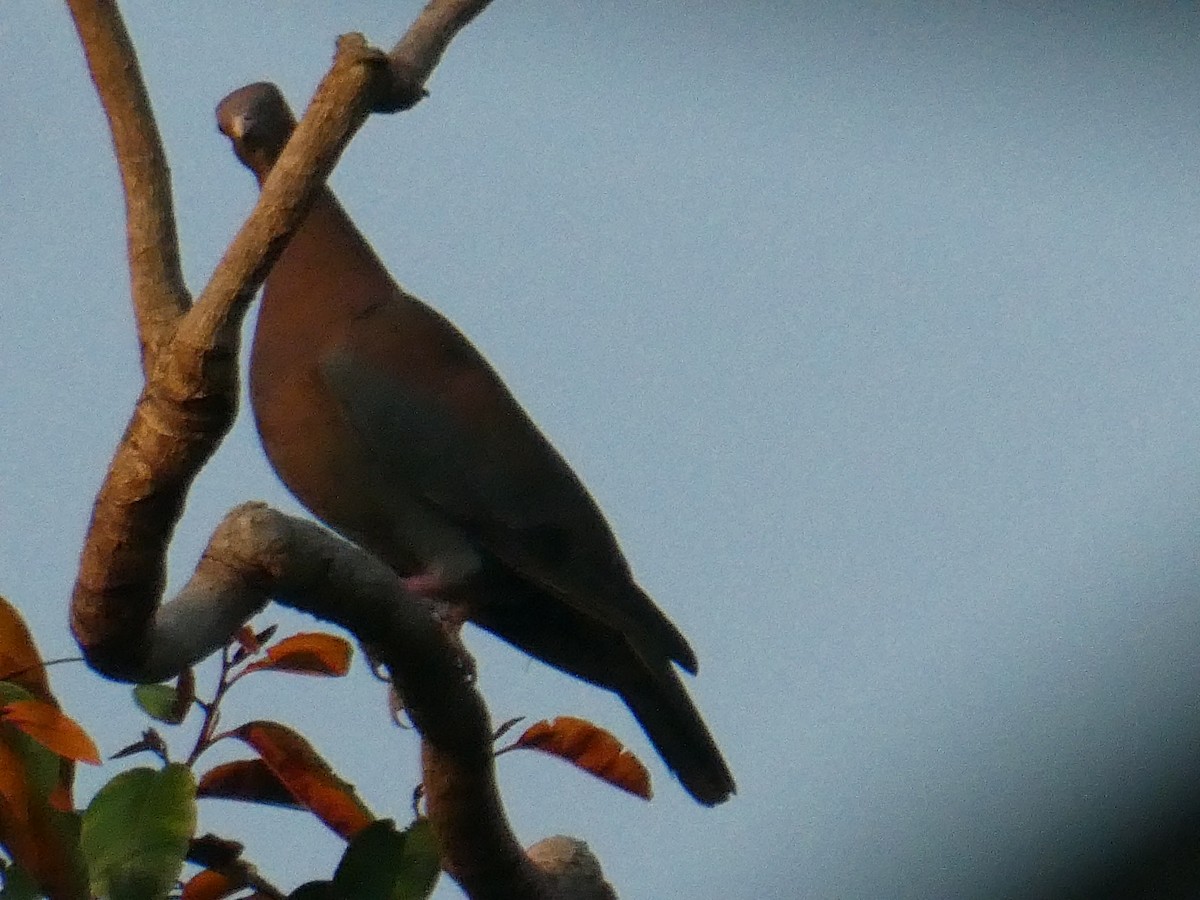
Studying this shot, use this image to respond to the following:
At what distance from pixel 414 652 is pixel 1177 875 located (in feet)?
4.21

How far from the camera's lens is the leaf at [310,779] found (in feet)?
5.18

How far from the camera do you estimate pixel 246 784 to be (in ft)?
5.31

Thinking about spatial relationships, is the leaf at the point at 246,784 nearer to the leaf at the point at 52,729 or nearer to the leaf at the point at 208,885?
the leaf at the point at 208,885

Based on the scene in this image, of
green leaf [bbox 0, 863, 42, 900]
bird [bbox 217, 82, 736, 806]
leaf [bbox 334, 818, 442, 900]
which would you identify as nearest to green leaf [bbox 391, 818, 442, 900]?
leaf [bbox 334, 818, 442, 900]

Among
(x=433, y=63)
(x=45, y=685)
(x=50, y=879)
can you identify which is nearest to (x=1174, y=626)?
(x=50, y=879)

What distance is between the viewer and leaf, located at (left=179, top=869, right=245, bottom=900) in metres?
1.48

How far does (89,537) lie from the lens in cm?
132

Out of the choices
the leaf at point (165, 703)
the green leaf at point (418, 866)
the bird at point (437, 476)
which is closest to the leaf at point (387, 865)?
the green leaf at point (418, 866)

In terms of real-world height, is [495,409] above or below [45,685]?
above

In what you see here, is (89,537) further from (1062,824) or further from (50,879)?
(1062,824)

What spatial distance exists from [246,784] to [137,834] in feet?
1.22

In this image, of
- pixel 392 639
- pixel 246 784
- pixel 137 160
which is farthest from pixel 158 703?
pixel 137 160

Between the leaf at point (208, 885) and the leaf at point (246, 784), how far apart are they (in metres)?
0.12

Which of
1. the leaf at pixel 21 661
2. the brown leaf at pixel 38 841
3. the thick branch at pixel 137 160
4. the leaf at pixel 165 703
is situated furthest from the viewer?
the leaf at pixel 165 703
